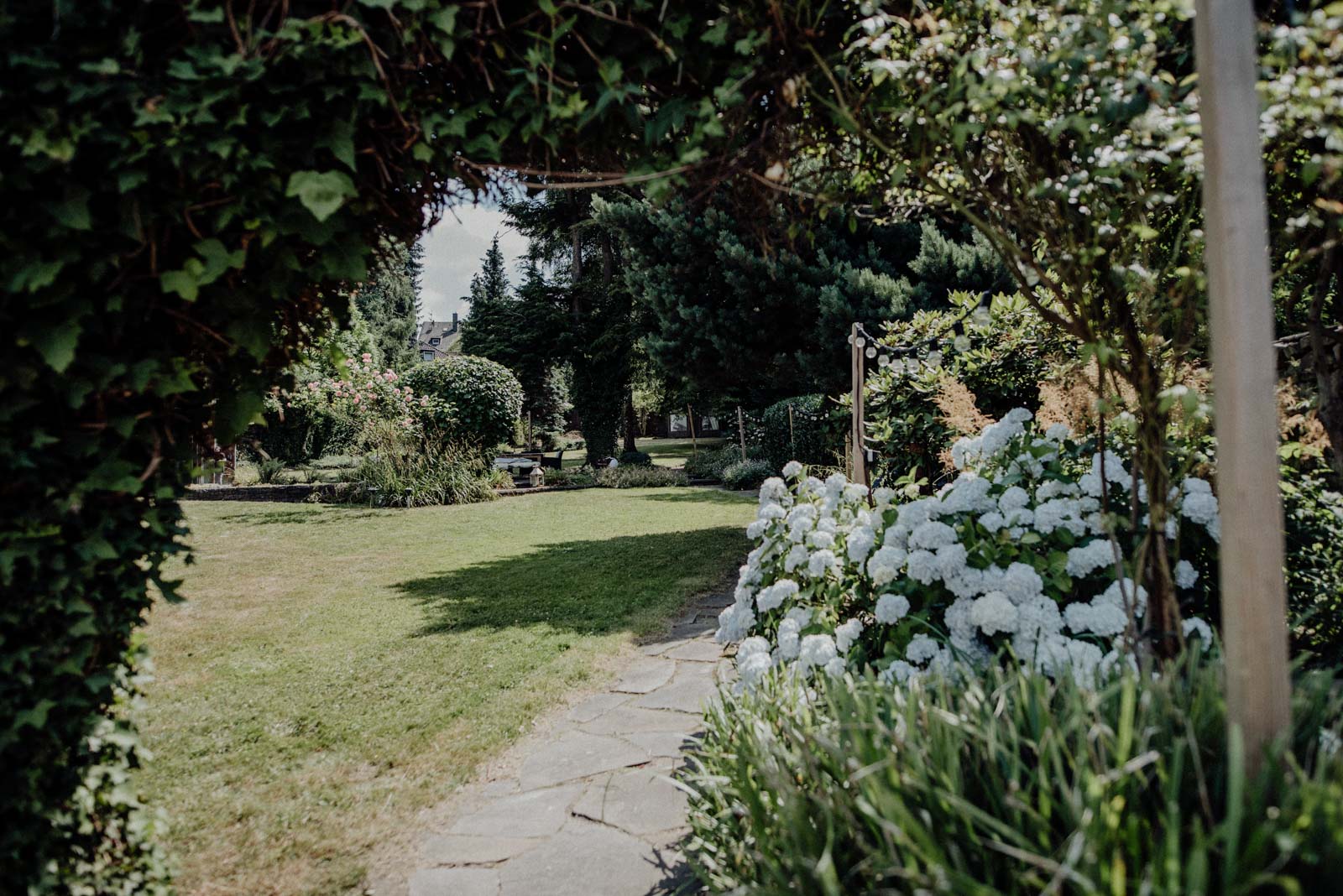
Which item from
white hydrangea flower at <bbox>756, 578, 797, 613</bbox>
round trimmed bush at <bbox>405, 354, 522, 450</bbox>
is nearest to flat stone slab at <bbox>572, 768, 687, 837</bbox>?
white hydrangea flower at <bbox>756, 578, 797, 613</bbox>

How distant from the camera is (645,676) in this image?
437 cm

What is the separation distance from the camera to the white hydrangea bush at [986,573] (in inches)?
99.6

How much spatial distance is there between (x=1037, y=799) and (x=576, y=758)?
216 centimetres

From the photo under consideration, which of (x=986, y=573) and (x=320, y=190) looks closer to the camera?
(x=320, y=190)

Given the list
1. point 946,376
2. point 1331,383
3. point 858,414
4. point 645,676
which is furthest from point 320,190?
point 858,414

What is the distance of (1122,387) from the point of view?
3922 millimetres

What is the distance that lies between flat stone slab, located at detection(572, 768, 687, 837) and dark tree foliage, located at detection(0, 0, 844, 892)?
5.49 ft

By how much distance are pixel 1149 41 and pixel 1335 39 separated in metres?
0.39

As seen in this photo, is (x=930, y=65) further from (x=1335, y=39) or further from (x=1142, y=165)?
(x=1335, y=39)

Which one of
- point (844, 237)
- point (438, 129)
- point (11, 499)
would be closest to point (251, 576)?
point (11, 499)

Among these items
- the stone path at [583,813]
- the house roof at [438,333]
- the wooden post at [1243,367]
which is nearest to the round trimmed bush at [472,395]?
the stone path at [583,813]

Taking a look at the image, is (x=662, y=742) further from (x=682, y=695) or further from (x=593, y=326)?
(x=593, y=326)

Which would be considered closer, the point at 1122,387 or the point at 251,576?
the point at 1122,387

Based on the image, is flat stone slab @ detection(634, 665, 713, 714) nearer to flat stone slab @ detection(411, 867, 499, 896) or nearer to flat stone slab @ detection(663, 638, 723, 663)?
flat stone slab @ detection(663, 638, 723, 663)
